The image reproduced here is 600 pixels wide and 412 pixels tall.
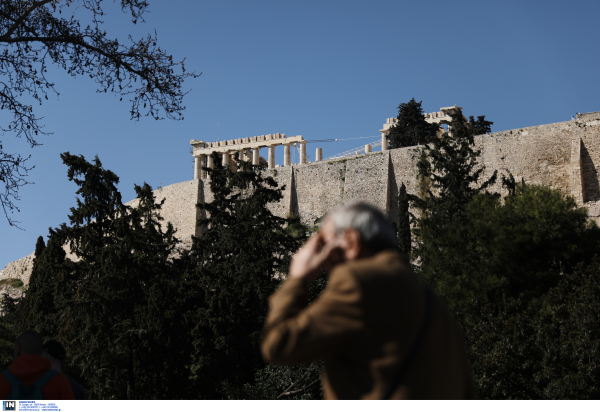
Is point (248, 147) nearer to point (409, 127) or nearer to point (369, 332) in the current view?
point (409, 127)

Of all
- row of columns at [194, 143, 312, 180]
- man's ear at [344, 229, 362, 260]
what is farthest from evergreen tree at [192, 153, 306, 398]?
row of columns at [194, 143, 312, 180]

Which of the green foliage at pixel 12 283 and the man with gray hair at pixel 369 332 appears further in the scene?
the green foliage at pixel 12 283

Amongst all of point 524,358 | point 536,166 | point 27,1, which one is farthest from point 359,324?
point 536,166

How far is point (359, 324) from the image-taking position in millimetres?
1717

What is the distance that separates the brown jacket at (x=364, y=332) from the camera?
1717 mm

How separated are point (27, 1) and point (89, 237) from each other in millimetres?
16055

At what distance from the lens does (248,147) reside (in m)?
46.4

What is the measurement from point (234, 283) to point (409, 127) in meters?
25.5

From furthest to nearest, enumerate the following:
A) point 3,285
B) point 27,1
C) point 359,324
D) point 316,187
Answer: point 3,285
point 316,187
point 27,1
point 359,324

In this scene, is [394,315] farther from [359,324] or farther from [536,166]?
[536,166]

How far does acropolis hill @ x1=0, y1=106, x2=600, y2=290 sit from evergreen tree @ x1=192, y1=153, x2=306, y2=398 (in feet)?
42.8

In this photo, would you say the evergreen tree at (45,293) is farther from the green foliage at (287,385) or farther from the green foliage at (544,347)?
the green foliage at (544,347)

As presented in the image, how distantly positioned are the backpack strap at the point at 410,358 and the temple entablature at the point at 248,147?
4174 centimetres

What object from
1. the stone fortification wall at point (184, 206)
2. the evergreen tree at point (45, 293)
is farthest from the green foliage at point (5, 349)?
the stone fortification wall at point (184, 206)
